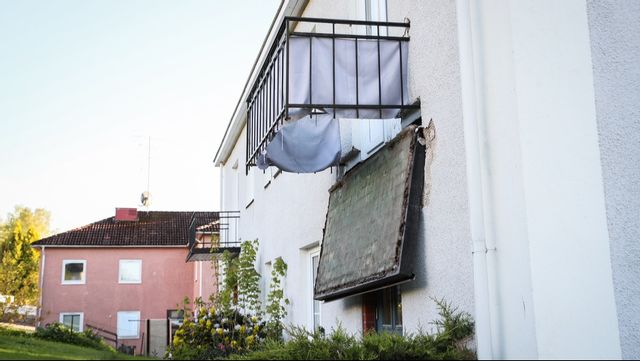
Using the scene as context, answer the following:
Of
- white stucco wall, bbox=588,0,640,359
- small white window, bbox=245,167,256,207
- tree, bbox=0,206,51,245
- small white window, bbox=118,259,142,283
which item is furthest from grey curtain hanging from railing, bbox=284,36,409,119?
tree, bbox=0,206,51,245

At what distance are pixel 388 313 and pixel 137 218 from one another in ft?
111

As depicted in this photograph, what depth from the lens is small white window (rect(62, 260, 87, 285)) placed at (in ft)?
117

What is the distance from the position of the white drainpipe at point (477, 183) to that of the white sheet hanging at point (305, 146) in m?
2.35

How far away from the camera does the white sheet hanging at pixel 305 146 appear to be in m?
7.21

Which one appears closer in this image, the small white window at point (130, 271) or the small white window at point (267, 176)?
the small white window at point (267, 176)

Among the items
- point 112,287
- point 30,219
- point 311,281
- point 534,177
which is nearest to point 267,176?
point 311,281

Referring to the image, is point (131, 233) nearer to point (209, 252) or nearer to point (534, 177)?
point (209, 252)

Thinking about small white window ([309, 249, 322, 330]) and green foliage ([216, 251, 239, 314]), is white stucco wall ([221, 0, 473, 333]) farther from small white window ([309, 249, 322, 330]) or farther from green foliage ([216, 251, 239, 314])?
green foliage ([216, 251, 239, 314])

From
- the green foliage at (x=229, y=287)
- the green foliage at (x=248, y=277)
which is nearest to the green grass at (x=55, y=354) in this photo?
the green foliage at (x=229, y=287)

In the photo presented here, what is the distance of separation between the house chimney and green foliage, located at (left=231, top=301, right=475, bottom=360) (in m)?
34.9

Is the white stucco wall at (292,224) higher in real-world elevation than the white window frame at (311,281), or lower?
higher

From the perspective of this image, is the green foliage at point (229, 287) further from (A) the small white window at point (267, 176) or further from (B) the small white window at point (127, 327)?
(B) the small white window at point (127, 327)

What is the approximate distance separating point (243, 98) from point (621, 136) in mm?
10752

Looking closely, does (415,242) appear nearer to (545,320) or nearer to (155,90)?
(545,320)
